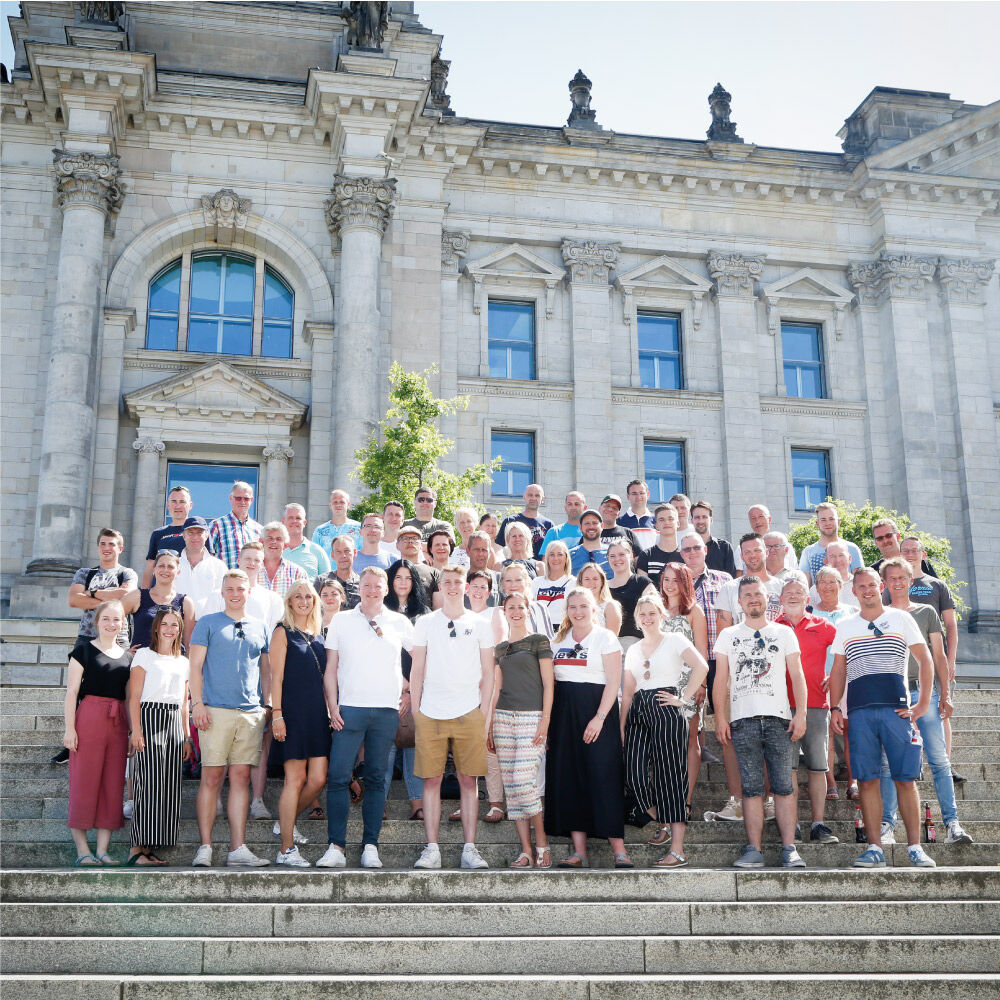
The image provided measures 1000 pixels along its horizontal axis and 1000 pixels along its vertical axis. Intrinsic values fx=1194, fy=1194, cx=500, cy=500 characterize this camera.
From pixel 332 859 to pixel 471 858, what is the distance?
102 cm

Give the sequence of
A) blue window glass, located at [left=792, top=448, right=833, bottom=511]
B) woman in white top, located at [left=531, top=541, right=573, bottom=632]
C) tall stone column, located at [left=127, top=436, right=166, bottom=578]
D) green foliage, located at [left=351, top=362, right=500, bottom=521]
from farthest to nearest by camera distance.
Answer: blue window glass, located at [left=792, top=448, right=833, bottom=511], tall stone column, located at [left=127, top=436, right=166, bottom=578], green foliage, located at [left=351, top=362, right=500, bottom=521], woman in white top, located at [left=531, top=541, right=573, bottom=632]

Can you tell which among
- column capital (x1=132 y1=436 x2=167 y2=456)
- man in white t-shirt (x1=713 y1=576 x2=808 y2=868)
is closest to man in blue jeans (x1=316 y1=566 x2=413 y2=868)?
man in white t-shirt (x1=713 y1=576 x2=808 y2=868)

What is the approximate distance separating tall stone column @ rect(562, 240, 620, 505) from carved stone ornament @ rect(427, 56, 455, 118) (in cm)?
433

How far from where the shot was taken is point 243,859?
8.77 metres

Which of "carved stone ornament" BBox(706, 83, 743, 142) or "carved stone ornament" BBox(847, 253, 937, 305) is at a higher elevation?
"carved stone ornament" BBox(706, 83, 743, 142)

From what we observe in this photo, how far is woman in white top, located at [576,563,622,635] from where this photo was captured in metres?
10.1

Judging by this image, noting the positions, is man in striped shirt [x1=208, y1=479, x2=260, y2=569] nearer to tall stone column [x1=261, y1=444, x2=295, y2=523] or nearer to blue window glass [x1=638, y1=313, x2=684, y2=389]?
tall stone column [x1=261, y1=444, x2=295, y2=523]

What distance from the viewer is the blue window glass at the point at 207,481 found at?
82.0 feet

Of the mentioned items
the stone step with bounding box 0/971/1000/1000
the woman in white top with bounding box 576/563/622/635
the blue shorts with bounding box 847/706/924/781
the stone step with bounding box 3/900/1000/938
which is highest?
the woman in white top with bounding box 576/563/622/635

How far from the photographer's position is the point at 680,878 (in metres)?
8.55

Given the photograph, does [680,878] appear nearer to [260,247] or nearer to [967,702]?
[967,702]

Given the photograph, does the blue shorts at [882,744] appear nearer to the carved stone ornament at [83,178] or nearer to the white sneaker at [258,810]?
the white sneaker at [258,810]

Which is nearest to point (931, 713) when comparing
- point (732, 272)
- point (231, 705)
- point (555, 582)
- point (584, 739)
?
point (584, 739)

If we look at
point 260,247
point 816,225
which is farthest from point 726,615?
point 816,225
